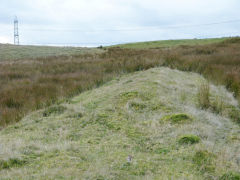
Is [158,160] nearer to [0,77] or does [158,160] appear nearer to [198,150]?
[198,150]

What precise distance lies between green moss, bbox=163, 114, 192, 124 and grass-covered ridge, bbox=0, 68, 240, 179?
0.6 inches

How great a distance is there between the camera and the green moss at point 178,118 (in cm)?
394

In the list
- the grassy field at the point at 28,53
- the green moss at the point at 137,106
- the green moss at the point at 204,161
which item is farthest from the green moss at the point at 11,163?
the grassy field at the point at 28,53

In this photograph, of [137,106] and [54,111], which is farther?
[54,111]

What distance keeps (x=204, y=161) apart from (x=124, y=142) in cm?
102

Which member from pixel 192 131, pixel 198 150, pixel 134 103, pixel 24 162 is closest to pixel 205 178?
pixel 198 150

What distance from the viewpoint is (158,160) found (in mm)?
2836

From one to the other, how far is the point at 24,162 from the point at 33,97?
448 centimetres

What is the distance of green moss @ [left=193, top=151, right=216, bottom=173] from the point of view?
2592 mm

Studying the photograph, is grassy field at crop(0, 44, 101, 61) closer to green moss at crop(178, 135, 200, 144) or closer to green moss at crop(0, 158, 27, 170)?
green moss at crop(0, 158, 27, 170)

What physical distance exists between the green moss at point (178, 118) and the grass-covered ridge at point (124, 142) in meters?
0.02

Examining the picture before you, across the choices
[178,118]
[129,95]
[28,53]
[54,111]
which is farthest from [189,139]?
[28,53]

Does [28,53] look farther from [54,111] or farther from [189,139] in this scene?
[189,139]

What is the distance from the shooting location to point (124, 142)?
10.8 ft
